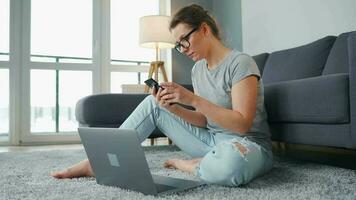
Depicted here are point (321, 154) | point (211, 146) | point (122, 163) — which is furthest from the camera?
point (321, 154)

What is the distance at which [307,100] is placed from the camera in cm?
147

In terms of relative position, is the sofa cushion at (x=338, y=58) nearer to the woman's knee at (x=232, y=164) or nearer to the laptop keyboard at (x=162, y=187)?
the woman's knee at (x=232, y=164)

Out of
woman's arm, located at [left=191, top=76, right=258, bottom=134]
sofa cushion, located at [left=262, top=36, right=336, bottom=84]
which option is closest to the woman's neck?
woman's arm, located at [left=191, top=76, right=258, bottom=134]

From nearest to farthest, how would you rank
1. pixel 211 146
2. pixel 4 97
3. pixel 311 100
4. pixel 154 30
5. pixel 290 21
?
pixel 211 146 < pixel 311 100 < pixel 290 21 < pixel 154 30 < pixel 4 97

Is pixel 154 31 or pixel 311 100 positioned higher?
pixel 154 31

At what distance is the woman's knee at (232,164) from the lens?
1.06m

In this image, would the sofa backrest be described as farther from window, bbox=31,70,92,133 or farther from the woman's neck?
window, bbox=31,70,92,133

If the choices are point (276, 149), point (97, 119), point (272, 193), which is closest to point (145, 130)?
point (272, 193)

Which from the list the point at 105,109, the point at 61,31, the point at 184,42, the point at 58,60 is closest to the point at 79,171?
the point at 184,42

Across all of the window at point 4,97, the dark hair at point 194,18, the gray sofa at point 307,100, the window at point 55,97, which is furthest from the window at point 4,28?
the dark hair at point 194,18

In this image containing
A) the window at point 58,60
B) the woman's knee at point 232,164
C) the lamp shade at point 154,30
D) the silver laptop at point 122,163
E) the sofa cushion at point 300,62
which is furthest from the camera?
the window at point 58,60

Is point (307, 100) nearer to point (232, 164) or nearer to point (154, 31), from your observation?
point (232, 164)

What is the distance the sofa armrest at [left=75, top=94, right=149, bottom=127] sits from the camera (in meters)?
2.18

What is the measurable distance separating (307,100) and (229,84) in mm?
471
